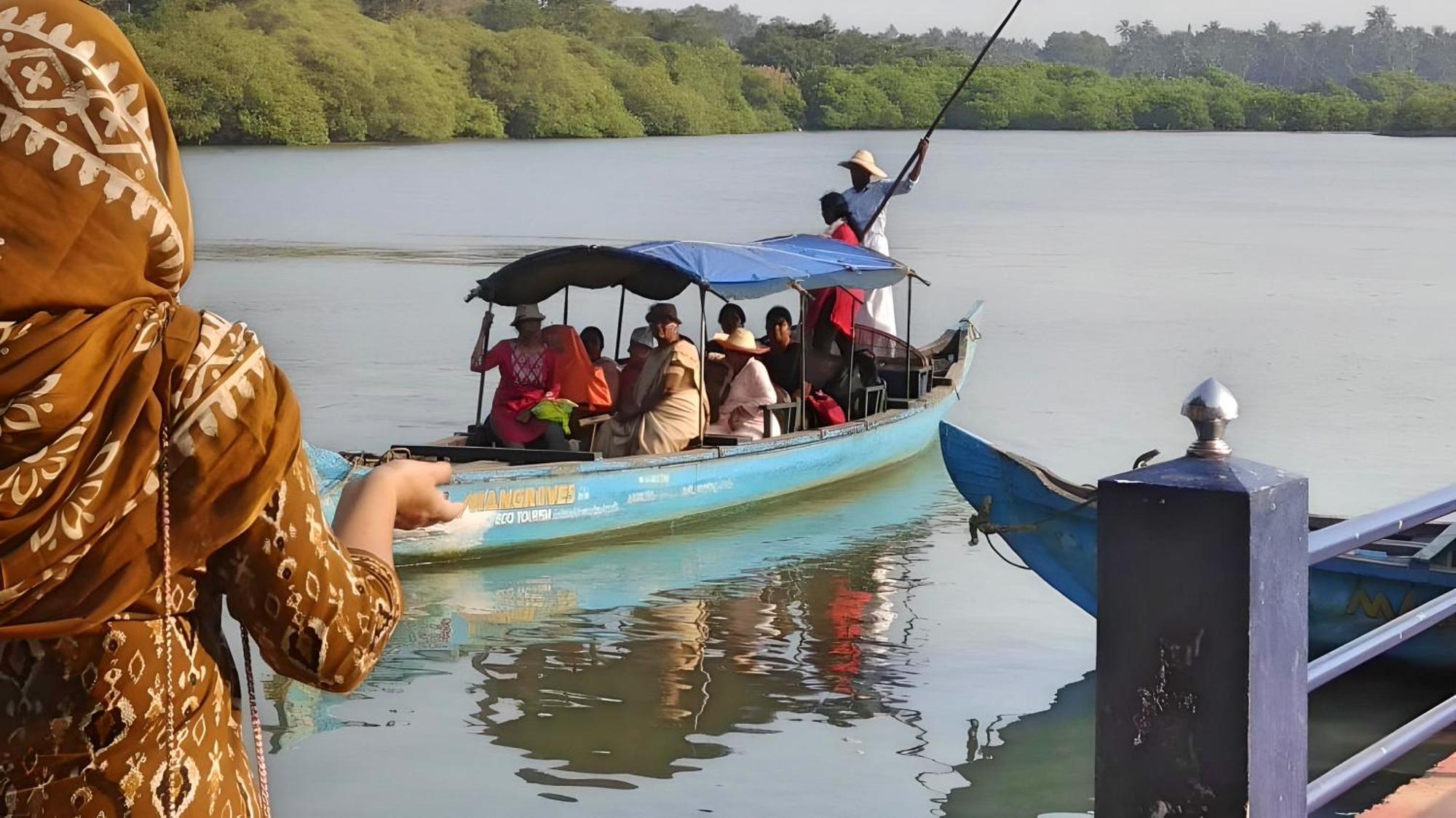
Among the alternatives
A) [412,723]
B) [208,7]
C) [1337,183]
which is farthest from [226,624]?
[208,7]

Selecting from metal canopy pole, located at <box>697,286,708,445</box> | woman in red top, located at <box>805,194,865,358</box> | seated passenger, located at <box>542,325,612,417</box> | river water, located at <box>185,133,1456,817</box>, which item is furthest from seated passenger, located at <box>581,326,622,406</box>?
woman in red top, located at <box>805,194,865,358</box>

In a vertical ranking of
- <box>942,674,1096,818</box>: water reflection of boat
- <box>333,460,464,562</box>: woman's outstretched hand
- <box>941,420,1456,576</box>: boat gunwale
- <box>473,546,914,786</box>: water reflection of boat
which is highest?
<box>333,460,464,562</box>: woman's outstretched hand

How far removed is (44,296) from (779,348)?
34.0 ft

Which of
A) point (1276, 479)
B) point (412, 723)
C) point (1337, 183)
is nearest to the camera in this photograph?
point (1276, 479)

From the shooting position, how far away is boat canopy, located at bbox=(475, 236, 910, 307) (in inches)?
420

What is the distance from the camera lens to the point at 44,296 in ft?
4.85

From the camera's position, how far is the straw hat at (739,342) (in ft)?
36.6

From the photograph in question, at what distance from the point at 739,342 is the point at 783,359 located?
0.73m

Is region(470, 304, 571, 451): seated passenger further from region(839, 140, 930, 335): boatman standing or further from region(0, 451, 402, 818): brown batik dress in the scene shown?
region(0, 451, 402, 818): brown batik dress

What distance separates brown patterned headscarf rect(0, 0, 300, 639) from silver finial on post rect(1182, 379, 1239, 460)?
160cm

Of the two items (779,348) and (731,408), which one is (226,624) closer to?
(731,408)

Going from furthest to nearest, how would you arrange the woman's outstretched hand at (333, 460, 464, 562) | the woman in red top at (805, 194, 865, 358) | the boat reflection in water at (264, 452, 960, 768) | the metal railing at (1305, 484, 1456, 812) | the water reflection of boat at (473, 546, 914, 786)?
the woman in red top at (805, 194, 865, 358) < the boat reflection in water at (264, 452, 960, 768) < the water reflection of boat at (473, 546, 914, 786) < the metal railing at (1305, 484, 1456, 812) < the woman's outstretched hand at (333, 460, 464, 562)

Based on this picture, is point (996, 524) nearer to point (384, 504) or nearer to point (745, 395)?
point (745, 395)

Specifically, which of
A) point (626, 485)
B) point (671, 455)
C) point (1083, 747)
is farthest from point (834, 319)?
point (1083, 747)
